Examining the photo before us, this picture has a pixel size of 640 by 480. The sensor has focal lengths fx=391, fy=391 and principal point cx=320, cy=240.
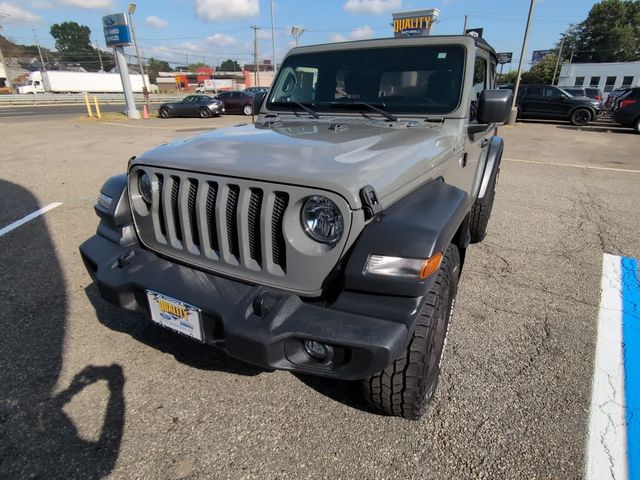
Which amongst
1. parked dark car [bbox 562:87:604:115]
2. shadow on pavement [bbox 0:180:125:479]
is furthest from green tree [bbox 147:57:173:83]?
shadow on pavement [bbox 0:180:125:479]

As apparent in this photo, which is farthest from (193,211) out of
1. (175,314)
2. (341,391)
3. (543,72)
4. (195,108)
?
(543,72)

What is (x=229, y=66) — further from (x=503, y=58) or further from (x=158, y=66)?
(x=503, y=58)

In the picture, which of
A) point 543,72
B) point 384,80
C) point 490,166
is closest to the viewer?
point 384,80

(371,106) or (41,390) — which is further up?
(371,106)

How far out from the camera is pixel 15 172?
24.4 feet

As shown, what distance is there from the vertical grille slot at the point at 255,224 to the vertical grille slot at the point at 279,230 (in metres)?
0.08

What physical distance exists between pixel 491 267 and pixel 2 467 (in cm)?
383

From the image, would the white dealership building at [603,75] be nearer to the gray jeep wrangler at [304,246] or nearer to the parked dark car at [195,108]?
the parked dark car at [195,108]

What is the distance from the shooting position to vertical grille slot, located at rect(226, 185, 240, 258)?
1.90 meters

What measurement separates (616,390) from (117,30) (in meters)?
21.4

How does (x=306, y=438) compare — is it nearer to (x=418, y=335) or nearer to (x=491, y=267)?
(x=418, y=335)

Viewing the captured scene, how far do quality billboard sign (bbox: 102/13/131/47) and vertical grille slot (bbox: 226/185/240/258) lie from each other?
19868mm

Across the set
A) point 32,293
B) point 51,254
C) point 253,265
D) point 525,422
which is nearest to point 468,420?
point 525,422

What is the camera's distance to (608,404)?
218cm
